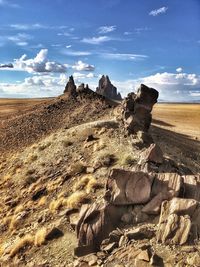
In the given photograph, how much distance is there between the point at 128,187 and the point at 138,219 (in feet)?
5.27

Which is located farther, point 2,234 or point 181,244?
point 2,234

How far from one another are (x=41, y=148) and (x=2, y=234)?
464 inches

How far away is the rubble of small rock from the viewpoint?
1611 cm

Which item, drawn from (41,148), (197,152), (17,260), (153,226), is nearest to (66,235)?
(17,260)

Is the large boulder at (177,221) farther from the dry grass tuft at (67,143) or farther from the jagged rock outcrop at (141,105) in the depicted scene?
the jagged rock outcrop at (141,105)

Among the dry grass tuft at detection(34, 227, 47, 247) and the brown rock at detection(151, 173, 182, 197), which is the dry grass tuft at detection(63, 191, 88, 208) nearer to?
the dry grass tuft at detection(34, 227, 47, 247)

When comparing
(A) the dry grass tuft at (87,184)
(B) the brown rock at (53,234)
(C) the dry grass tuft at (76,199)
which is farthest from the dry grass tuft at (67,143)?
(B) the brown rock at (53,234)

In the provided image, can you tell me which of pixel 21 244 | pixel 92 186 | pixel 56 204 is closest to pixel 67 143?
pixel 56 204

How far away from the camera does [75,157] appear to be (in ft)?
96.9

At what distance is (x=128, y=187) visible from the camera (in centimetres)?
1930

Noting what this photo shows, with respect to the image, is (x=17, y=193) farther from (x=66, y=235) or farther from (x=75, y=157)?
(x=66, y=235)

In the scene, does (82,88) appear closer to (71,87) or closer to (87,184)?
(71,87)

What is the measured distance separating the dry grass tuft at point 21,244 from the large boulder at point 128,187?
4.62 m

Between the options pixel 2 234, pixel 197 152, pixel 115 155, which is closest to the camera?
pixel 2 234
